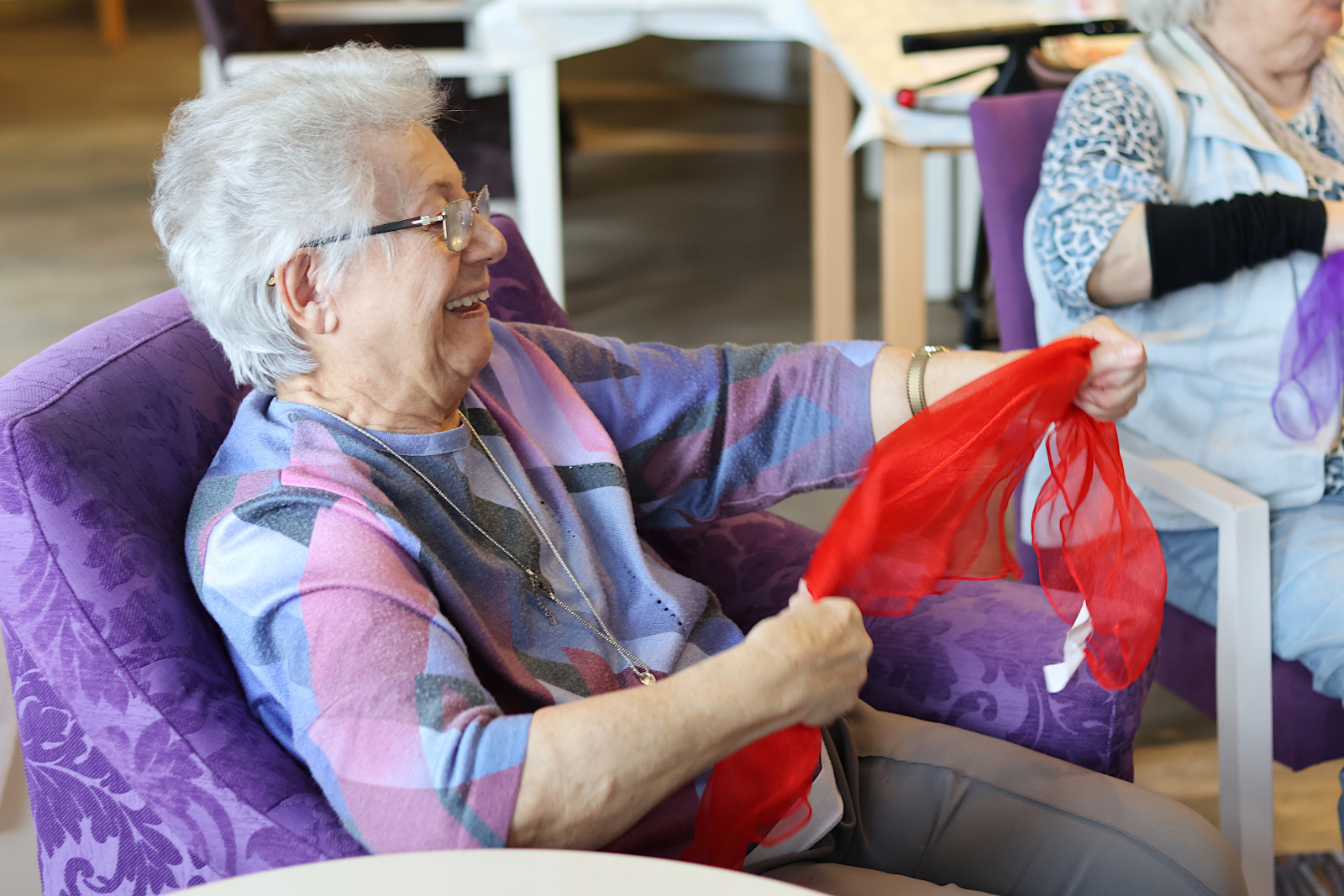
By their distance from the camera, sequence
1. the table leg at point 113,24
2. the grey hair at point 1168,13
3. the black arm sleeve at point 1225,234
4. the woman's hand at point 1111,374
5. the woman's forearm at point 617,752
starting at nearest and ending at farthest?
the woman's forearm at point 617,752 < the woman's hand at point 1111,374 < the black arm sleeve at point 1225,234 < the grey hair at point 1168,13 < the table leg at point 113,24

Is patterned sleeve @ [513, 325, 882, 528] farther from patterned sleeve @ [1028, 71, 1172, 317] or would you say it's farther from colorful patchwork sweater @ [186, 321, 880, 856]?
patterned sleeve @ [1028, 71, 1172, 317]

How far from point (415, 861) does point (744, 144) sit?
6.05 metres

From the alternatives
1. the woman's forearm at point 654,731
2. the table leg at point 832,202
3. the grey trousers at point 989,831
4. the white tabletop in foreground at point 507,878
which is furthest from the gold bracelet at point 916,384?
the table leg at point 832,202

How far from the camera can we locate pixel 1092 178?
1741mm

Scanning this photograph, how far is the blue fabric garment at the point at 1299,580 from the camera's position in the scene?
154 centimetres

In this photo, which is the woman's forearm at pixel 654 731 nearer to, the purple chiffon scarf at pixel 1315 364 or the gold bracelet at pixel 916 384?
the gold bracelet at pixel 916 384

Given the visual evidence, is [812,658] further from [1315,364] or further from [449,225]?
[1315,364]

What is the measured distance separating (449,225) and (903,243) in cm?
179

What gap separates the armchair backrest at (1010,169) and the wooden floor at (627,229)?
88 cm

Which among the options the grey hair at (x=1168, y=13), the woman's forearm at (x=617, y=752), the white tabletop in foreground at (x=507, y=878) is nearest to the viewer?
the white tabletop in foreground at (x=507, y=878)

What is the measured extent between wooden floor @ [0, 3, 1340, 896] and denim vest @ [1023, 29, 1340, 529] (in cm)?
59

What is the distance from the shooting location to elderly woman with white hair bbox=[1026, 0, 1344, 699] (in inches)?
66.4

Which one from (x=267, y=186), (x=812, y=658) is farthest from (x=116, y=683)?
(x=812, y=658)

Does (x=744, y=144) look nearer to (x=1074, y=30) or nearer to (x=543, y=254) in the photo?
(x=543, y=254)
